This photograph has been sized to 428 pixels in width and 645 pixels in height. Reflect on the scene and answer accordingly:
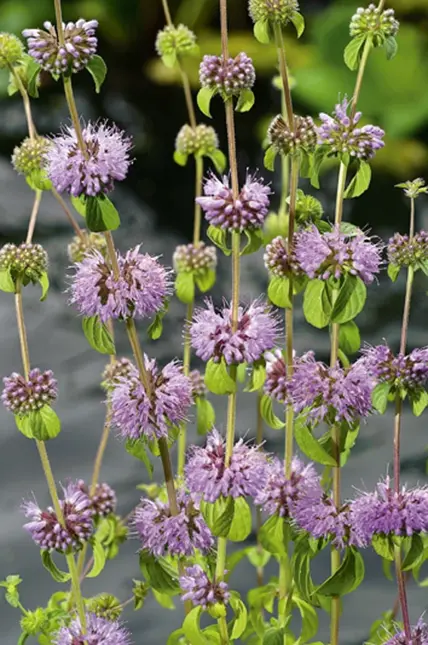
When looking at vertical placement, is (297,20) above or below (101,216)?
above

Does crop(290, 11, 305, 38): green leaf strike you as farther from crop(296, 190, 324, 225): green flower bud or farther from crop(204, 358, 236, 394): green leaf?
crop(204, 358, 236, 394): green leaf

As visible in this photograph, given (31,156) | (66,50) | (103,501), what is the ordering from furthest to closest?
1. (103,501)
2. (31,156)
3. (66,50)

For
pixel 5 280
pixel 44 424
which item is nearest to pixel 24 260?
pixel 5 280

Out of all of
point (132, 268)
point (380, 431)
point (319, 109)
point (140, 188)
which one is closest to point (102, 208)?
point (132, 268)

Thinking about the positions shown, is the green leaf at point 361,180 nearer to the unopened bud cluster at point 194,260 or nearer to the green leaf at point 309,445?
the green leaf at point 309,445

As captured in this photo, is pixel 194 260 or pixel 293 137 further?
pixel 194 260

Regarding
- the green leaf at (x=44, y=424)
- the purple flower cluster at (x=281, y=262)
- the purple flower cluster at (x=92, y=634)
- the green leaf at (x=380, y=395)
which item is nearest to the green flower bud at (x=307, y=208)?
the purple flower cluster at (x=281, y=262)

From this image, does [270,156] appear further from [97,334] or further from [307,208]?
[97,334]

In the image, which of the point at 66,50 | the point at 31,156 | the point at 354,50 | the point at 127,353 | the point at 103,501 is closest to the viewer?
the point at 66,50
